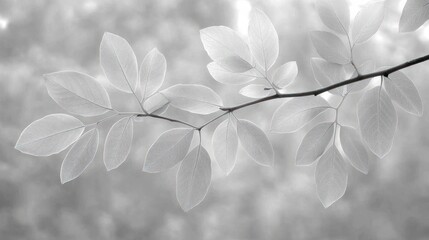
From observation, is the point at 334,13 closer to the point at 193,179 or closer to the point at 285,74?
the point at 285,74

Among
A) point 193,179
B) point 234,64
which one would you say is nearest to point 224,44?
point 234,64

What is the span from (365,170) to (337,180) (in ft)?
0.09

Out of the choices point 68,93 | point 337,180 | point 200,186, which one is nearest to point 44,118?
point 68,93

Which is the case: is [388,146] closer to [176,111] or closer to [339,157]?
[339,157]

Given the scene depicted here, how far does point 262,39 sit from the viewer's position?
0.39 meters

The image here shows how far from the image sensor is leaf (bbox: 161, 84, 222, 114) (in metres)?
0.40

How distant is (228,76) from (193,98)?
0.04m

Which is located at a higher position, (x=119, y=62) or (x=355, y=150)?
(x=119, y=62)

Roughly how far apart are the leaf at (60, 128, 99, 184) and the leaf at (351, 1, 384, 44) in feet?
0.83

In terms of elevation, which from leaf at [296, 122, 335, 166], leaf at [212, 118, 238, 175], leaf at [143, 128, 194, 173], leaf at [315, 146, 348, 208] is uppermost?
leaf at [143, 128, 194, 173]

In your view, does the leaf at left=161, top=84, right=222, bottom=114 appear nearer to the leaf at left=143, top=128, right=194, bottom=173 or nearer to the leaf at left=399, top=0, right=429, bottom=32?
the leaf at left=143, top=128, right=194, bottom=173

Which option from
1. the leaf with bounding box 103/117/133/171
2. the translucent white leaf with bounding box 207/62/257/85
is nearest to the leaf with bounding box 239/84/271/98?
the translucent white leaf with bounding box 207/62/257/85

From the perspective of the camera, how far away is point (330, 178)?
39cm

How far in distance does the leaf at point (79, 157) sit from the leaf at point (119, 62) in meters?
0.05
